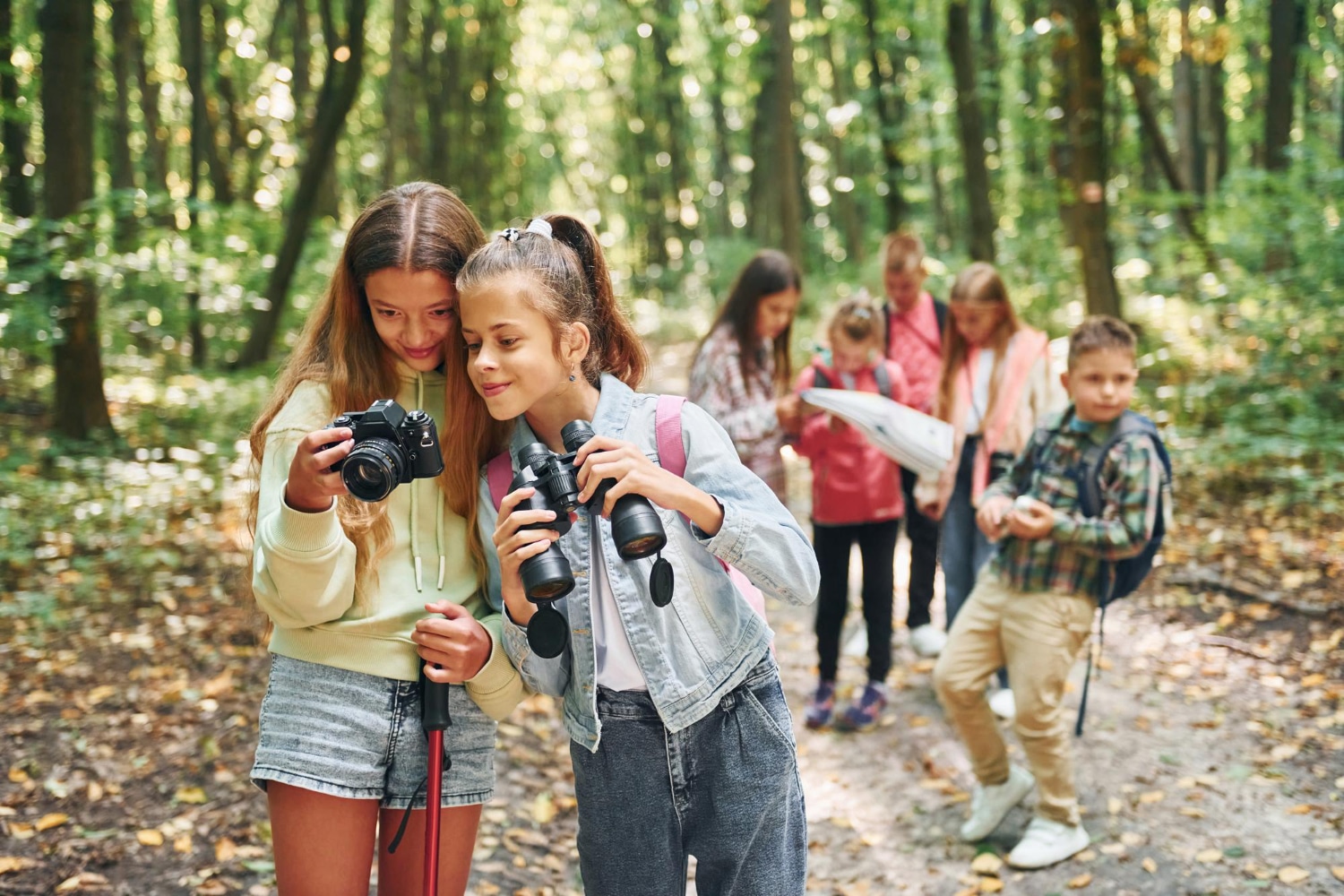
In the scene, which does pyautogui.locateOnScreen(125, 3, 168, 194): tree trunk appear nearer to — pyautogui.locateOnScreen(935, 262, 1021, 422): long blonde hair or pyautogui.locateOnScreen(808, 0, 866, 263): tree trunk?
pyautogui.locateOnScreen(808, 0, 866, 263): tree trunk

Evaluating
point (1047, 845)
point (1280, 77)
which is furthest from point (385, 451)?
point (1280, 77)

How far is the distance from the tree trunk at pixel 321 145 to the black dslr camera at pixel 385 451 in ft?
29.2

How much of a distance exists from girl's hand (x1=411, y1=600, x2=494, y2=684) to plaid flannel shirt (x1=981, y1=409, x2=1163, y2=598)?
8.56 ft

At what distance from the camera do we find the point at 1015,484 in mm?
4414

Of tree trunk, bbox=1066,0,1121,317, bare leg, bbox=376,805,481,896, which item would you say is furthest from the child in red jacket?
tree trunk, bbox=1066,0,1121,317

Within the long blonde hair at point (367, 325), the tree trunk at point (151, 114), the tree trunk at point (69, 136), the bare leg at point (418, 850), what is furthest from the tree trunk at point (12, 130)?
the bare leg at point (418, 850)

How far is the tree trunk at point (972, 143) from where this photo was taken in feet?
43.5

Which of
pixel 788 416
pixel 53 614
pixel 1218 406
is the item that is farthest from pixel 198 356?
pixel 1218 406

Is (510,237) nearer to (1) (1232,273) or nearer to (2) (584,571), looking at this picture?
(2) (584,571)

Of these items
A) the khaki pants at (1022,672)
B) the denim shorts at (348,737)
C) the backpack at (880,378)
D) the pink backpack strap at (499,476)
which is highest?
the backpack at (880,378)

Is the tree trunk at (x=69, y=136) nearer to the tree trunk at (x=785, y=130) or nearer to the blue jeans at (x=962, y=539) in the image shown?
the blue jeans at (x=962, y=539)

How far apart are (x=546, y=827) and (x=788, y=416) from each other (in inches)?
85.8

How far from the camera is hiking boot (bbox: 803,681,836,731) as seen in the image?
5508mm

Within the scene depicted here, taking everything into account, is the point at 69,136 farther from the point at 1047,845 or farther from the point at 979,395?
the point at 1047,845
